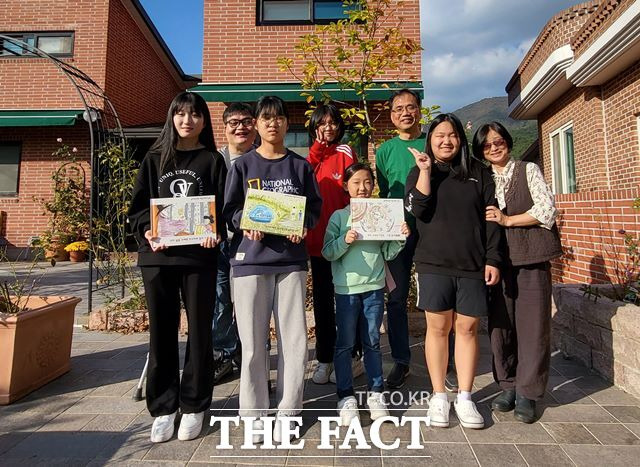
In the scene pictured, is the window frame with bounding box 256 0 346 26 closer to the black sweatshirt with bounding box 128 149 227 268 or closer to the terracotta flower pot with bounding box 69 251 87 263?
the black sweatshirt with bounding box 128 149 227 268

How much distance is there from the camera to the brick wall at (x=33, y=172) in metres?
10.1

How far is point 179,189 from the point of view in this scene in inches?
90.5

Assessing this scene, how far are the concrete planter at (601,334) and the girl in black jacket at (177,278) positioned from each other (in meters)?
2.99

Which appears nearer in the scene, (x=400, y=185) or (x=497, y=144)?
(x=497, y=144)

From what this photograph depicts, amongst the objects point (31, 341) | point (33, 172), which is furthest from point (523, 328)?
point (33, 172)

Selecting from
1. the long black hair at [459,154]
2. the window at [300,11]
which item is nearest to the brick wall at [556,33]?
the window at [300,11]

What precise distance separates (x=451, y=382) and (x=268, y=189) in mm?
2086

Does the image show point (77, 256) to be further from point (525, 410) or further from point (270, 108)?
point (525, 410)

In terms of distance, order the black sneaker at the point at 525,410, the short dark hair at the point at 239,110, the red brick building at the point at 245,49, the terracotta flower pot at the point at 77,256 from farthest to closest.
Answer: the terracotta flower pot at the point at 77,256, the red brick building at the point at 245,49, the short dark hair at the point at 239,110, the black sneaker at the point at 525,410

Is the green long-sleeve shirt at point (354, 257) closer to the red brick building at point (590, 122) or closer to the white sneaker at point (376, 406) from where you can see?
the white sneaker at point (376, 406)

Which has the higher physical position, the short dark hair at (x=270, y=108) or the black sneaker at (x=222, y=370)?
the short dark hair at (x=270, y=108)

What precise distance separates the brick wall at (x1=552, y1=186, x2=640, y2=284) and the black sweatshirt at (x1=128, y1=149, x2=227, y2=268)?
3.70 meters

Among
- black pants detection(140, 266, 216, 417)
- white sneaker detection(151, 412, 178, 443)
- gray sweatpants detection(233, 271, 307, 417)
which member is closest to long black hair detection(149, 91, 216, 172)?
black pants detection(140, 266, 216, 417)

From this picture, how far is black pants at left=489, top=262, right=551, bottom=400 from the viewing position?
247 cm
